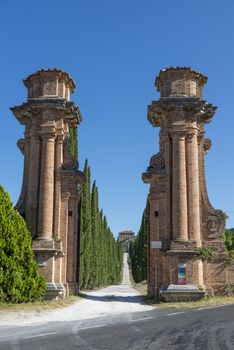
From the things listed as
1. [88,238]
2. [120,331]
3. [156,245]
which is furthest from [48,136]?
[88,238]

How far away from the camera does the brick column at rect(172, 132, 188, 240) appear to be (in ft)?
66.8

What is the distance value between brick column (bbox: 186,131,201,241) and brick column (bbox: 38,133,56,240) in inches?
242

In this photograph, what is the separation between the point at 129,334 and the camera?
408 inches

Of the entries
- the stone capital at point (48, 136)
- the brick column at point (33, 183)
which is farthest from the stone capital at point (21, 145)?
the stone capital at point (48, 136)

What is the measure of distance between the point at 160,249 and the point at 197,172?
3788mm

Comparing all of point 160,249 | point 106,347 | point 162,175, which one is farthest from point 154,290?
point 106,347

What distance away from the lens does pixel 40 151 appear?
21.9m

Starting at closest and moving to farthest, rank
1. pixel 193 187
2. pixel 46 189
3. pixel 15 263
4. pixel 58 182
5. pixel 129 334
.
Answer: pixel 129 334 → pixel 15 263 → pixel 193 187 → pixel 46 189 → pixel 58 182

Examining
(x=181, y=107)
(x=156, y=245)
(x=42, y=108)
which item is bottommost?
(x=156, y=245)

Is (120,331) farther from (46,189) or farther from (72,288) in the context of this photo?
(72,288)

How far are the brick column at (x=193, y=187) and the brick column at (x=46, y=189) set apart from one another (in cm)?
614

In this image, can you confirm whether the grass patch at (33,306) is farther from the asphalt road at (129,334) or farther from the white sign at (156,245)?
the white sign at (156,245)

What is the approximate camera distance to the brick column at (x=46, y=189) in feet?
68.9

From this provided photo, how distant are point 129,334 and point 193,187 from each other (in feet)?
37.0
